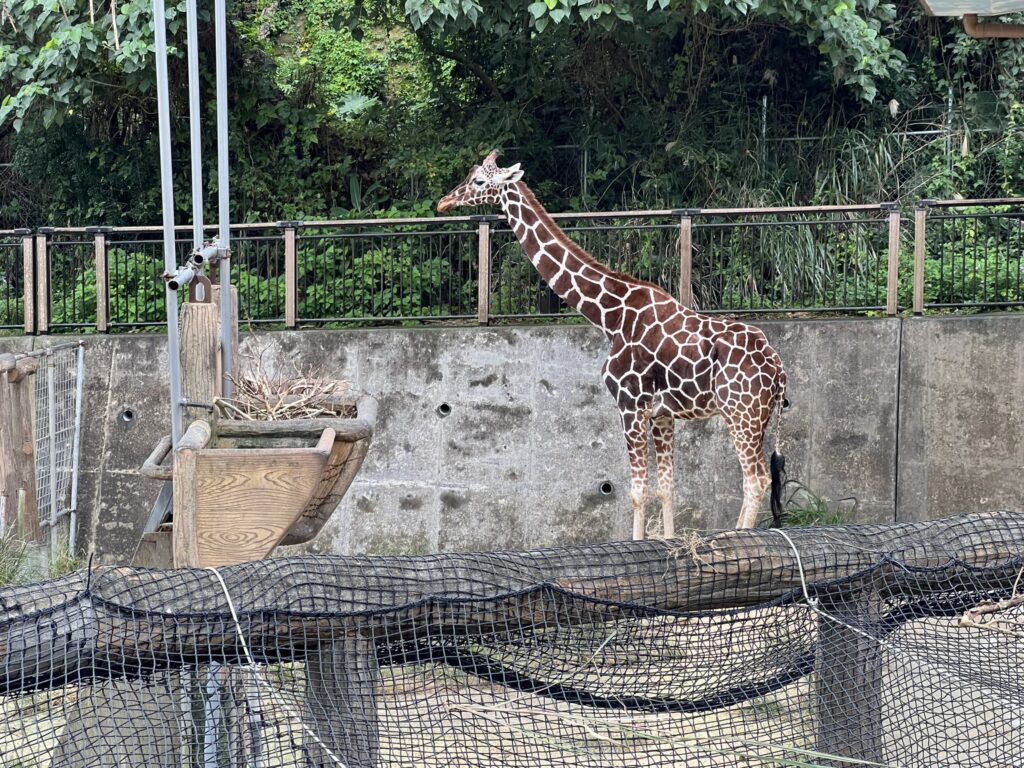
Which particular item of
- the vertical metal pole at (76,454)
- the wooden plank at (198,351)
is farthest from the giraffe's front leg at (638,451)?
the vertical metal pole at (76,454)

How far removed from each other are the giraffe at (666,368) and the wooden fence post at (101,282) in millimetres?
5191

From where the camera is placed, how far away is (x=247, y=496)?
4.05 meters

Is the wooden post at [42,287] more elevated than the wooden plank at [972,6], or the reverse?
the wooden plank at [972,6]

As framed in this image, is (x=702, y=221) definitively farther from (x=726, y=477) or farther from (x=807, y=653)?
(x=807, y=653)

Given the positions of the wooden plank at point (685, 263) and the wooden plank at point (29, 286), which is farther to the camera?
the wooden plank at point (29, 286)

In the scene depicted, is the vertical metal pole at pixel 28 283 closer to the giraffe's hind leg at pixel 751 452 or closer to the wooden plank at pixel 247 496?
the giraffe's hind leg at pixel 751 452

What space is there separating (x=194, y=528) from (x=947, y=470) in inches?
296

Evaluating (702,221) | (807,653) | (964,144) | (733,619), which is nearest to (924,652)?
(807,653)

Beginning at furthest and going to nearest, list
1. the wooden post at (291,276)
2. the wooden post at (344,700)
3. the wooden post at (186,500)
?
the wooden post at (291,276), the wooden post at (186,500), the wooden post at (344,700)

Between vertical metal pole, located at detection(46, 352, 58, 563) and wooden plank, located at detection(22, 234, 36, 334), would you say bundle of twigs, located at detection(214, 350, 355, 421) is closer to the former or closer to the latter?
vertical metal pole, located at detection(46, 352, 58, 563)

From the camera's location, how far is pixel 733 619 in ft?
13.5

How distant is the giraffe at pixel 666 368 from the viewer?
6.61 meters

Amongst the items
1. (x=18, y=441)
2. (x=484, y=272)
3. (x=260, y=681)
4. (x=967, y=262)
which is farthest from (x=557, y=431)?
(x=260, y=681)

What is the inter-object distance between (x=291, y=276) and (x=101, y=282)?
1760mm
